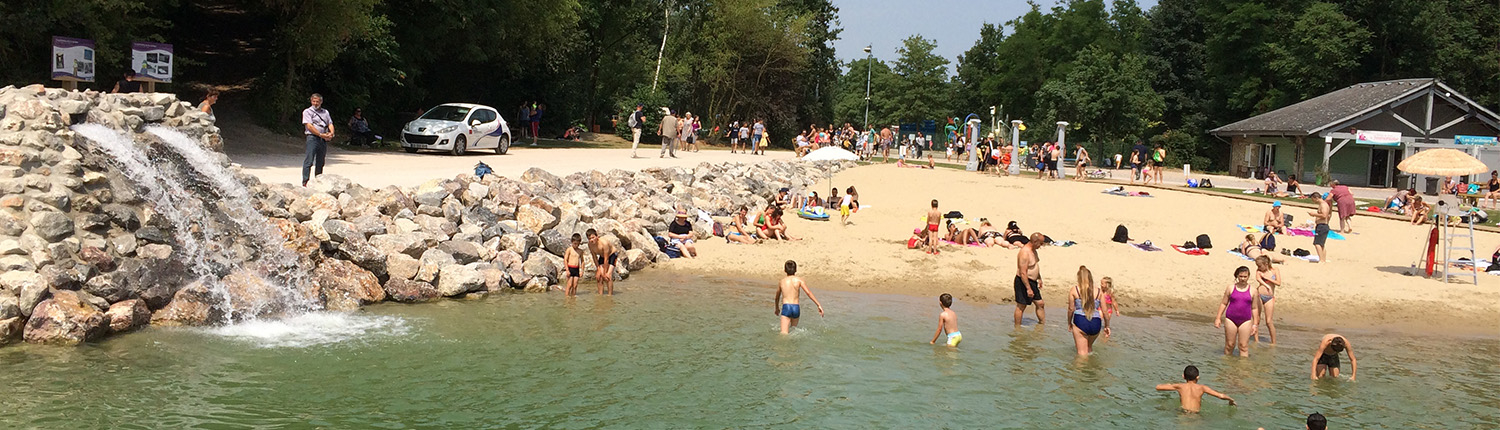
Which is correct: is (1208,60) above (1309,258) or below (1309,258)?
above

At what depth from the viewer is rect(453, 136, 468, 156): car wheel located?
28.2 m

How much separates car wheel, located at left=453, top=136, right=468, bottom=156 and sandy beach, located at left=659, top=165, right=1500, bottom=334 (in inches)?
387

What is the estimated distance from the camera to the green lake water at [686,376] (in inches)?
388

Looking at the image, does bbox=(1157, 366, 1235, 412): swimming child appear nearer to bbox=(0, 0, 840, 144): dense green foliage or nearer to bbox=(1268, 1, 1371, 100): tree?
bbox=(0, 0, 840, 144): dense green foliage

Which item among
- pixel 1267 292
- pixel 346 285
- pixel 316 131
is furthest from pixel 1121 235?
pixel 316 131

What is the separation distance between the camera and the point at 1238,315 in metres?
13.2

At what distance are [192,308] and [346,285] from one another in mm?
2163

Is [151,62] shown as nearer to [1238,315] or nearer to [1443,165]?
[1238,315]

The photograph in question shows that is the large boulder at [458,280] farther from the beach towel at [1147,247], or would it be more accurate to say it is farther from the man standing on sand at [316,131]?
the beach towel at [1147,247]

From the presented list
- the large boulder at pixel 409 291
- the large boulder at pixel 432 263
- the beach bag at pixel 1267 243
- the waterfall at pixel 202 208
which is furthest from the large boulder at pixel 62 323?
the beach bag at pixel 1267 243

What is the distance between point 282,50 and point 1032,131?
1855 inches

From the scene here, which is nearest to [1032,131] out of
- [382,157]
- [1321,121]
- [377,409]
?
[1321,121]

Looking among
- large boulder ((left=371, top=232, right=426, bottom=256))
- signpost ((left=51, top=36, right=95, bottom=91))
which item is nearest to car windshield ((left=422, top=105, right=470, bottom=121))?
signpost ((left=51, top=36, right=95, bottom=91))

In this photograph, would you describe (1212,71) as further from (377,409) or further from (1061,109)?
(377,409)
